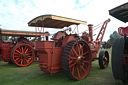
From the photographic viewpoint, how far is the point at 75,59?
3.45 m

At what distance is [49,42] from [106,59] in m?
A: 3.09

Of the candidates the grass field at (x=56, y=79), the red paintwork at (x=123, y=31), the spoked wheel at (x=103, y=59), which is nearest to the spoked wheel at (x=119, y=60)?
the red paintwork at (x=123, y=31)

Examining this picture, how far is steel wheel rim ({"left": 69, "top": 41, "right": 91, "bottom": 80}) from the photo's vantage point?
11.1 feet

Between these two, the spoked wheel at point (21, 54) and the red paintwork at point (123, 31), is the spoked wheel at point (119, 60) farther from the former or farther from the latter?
the spoked wheel at point (21, 54)

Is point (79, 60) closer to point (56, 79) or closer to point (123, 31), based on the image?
point (56, 79)

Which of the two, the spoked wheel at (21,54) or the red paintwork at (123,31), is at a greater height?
the red paintwork at (123,31)

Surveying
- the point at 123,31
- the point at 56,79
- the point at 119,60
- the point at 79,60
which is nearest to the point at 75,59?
the point at 79,60

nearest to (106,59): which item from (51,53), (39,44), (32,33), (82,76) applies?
(82,76)

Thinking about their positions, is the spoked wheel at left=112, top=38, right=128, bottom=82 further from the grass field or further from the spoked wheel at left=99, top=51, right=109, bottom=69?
the spoked wheel at left=99, top=51, right=109, bottom=69

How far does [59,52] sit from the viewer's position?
11.5ft

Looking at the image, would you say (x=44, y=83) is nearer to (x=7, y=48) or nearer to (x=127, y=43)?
(x=127, y=43)

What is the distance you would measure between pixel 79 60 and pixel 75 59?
0.48 feet

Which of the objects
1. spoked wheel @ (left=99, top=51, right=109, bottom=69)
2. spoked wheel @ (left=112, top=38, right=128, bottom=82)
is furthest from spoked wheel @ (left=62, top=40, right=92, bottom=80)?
spoked wheel @ (left=112, top=38, right=128, bottom=82)

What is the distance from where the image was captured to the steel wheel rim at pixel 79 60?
337cm
